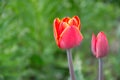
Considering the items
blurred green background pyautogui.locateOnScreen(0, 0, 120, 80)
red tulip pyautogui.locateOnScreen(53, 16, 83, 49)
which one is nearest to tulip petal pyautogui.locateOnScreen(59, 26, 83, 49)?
red tulip pyautogui.locateOnScreen(53, 16, 83, 49)

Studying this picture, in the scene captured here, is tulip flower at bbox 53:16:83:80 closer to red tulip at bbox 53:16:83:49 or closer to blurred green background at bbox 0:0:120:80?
red tulip at bbox 53:16:83:49

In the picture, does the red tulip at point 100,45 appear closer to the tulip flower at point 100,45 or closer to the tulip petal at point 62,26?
the tulip flower at point 100,45

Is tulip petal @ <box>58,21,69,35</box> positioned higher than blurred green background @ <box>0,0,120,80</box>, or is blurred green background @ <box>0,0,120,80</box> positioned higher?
blurred green background @ <box>0,0,120,80</box>

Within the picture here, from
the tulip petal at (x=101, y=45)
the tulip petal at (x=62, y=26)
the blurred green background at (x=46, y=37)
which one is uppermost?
the blurred green background at (x=46, y=37)

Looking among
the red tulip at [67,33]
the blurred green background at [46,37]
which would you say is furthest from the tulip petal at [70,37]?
the blurred green background at [46,37]

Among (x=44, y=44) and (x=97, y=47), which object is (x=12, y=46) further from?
(x=97, y=47)

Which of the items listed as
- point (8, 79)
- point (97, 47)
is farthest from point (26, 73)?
point (97, 47)
